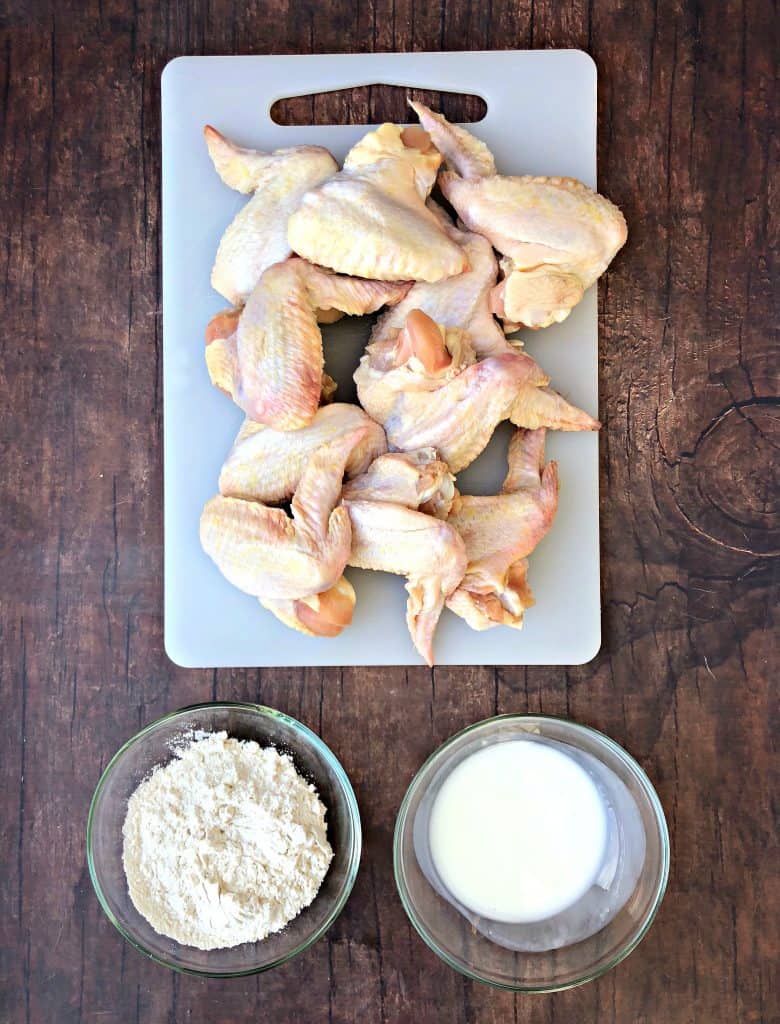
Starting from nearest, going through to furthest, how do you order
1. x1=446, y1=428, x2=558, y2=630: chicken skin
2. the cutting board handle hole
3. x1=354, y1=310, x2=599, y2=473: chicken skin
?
1. x1=354, y1=310, x2=599, y2=473: chicken skin
2. x1=446, y1=428, x2=558, y2=630: chicken skin
3. the cutting board handle hole

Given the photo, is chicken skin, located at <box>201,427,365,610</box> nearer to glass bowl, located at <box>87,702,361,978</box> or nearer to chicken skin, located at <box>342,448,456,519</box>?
chicken skin, located at <box>342,448,456,519</box>

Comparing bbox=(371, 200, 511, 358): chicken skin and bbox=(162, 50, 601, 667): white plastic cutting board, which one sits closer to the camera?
bbox=(371, 200, 511, 358): chicken skin

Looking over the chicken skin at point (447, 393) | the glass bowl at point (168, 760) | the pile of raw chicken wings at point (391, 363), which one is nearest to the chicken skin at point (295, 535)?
the pile of raw chicken wings at point (391, 363)

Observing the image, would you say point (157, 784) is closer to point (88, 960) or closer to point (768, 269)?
point (88, 960)

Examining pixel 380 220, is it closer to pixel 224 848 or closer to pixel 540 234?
pixel 540 234

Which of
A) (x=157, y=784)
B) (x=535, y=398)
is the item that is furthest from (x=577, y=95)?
(x=157, y=784)

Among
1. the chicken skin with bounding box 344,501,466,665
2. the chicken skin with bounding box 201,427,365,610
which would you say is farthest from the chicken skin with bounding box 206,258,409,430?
the chicken skin with bounding box 344,501,466,665
